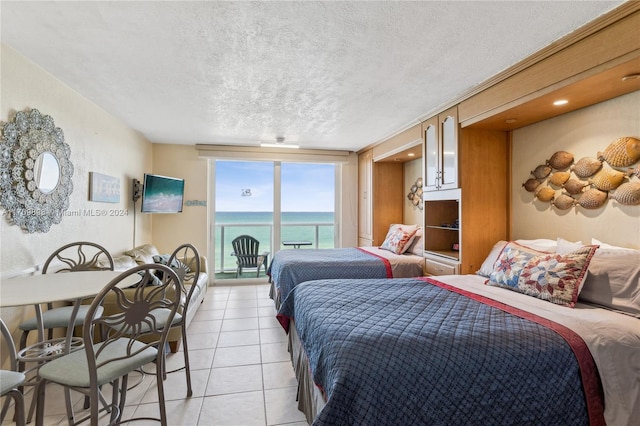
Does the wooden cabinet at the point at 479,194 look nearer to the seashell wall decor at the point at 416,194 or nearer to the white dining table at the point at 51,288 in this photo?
the seashell wall decor at the point at 416,194

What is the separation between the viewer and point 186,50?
2.12 metres

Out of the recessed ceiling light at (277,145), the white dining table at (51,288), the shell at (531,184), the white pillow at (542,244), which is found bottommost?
the white dining table at (51,288)

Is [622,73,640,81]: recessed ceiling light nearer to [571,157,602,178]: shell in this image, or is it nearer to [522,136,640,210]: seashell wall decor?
[522,136,640,210]: seashell wall decor

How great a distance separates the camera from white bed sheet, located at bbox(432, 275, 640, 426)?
1403 millimetres

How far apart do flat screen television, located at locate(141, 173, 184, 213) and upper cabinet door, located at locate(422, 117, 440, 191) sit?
12.2 ft

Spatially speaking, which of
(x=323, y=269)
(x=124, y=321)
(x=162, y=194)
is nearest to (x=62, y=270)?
(x=124, y=321)

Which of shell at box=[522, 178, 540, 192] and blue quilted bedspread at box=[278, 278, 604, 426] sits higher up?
shell at box=[522, 178, 540, 192]

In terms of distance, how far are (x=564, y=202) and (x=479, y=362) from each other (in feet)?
6.39

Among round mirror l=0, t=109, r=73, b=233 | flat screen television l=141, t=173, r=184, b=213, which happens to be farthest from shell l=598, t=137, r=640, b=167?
flat screen television l=141, t=173, r=184, b=213

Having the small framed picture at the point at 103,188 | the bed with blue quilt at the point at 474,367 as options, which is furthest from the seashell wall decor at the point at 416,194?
the small framed picture at the point at 103,188

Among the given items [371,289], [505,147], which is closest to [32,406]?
[371,289]

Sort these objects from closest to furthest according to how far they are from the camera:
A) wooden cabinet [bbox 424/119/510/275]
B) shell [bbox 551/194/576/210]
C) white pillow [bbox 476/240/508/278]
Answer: shell [bbox 551/194/576/210] < white pillow [bbox 476/240/508/278] < wooden cabinet [bbox 424/119/510/275]

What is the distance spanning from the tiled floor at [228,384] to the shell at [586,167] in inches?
107

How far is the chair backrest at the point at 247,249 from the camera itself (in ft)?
18.1
